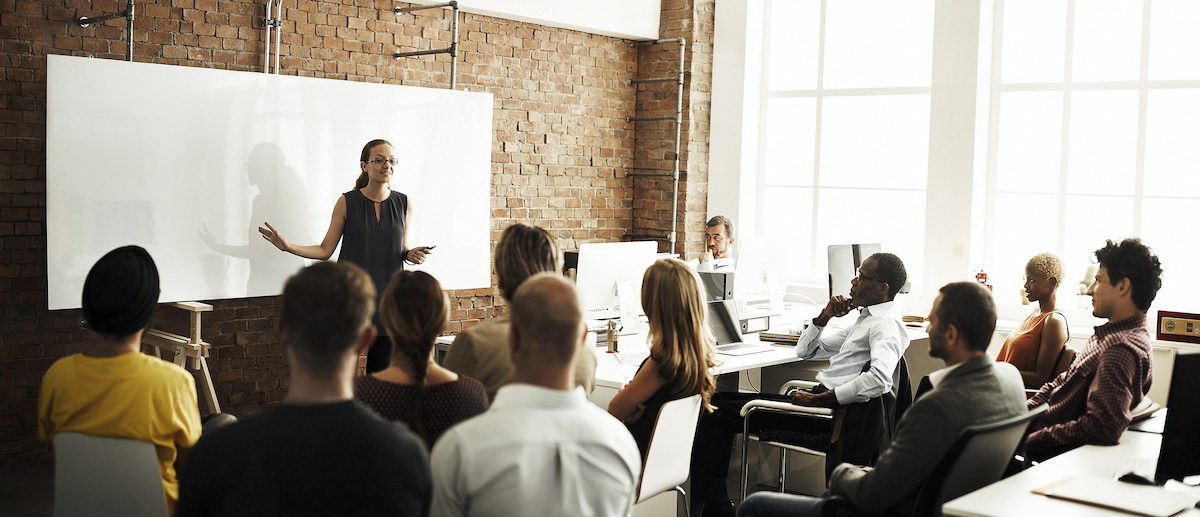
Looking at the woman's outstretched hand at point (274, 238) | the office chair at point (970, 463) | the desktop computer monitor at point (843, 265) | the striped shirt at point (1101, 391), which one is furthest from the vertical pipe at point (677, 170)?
the office chair at point (970, 463)

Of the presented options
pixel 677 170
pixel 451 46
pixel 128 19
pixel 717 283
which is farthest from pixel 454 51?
pixel 677 170

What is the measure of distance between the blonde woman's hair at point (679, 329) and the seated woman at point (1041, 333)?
1849 millimetres

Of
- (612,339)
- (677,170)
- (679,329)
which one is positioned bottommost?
(612,339)

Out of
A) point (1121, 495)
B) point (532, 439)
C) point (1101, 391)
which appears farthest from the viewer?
point (1101, 391)

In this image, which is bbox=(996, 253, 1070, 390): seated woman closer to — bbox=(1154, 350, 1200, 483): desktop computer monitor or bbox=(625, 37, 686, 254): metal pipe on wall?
bbox=(1154, 350, 1200, 483): desktop computer monitor

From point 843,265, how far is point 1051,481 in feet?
11.0

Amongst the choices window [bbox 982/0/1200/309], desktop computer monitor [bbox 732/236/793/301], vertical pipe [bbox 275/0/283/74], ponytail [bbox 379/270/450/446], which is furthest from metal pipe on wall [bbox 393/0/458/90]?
ponytail [bbox 379/270/450/446]

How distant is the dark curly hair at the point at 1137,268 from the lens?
3166mm

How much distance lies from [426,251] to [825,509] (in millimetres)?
2820

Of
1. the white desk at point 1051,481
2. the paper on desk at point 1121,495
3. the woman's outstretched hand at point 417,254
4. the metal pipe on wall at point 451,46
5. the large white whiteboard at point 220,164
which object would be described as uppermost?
the metal pipe on wall at point 451,46

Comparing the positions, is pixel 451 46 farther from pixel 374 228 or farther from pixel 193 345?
pixel 193 345

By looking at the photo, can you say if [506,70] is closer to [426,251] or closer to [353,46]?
[353,46]

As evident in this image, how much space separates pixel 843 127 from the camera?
7.67 meters

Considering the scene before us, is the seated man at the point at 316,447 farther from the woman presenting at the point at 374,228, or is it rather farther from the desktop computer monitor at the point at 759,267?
the desktop computer monitor at the point at 759,267
